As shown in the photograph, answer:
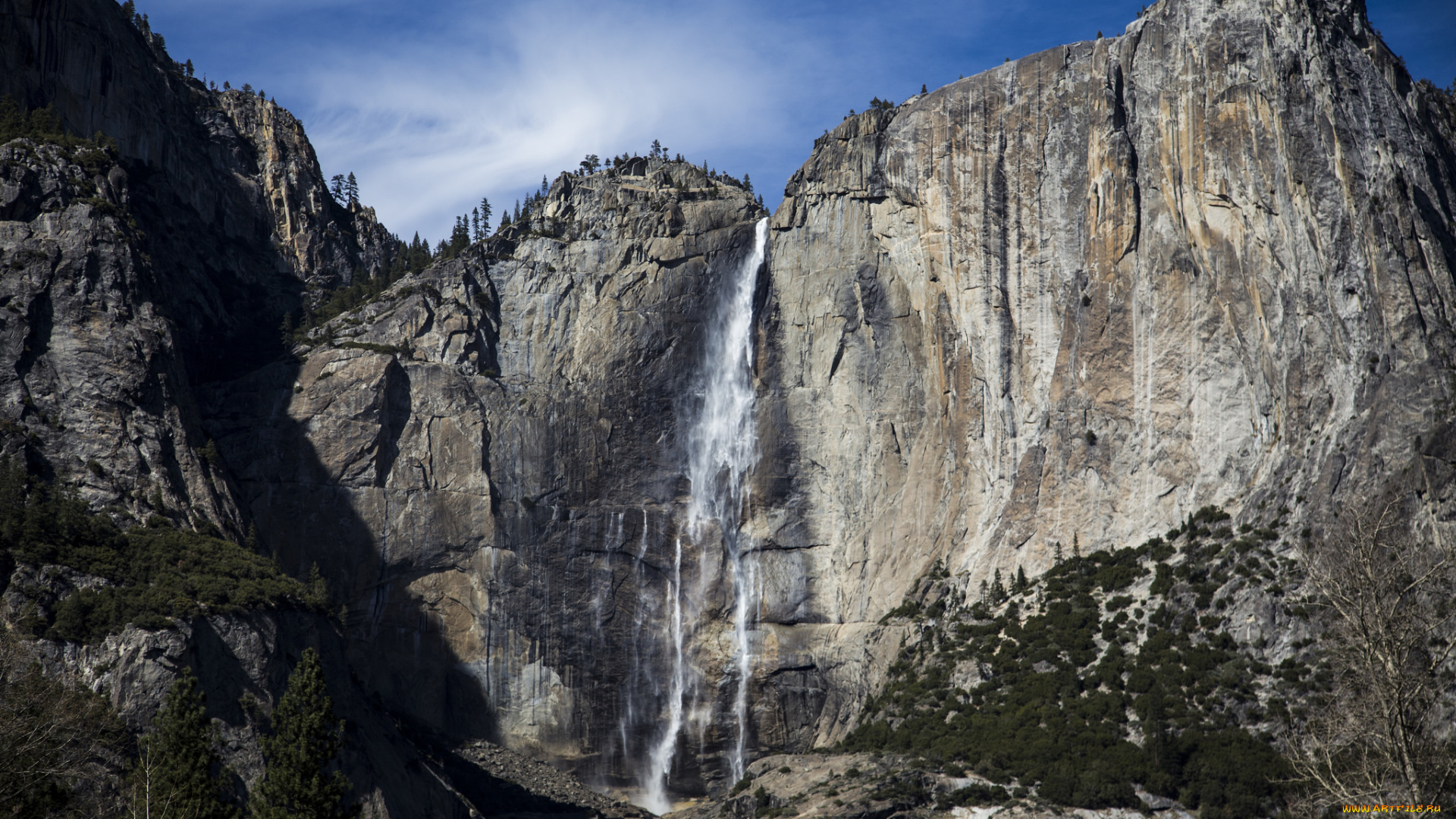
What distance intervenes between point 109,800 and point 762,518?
158ft

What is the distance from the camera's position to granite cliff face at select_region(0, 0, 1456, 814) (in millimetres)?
70000

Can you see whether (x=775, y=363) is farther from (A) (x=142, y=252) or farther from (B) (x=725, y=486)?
(A) (x=142, y=252)

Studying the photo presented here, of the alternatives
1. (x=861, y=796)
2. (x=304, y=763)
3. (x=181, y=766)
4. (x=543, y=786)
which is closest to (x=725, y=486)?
(x=543, y=786)

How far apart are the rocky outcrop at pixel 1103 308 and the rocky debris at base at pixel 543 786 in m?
11.6

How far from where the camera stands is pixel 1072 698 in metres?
66.3

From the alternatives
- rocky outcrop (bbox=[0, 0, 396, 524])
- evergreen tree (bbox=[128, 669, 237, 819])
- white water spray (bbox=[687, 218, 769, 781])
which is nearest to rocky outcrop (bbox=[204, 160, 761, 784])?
white water spray (bbox=[687, 218, 769, 781])

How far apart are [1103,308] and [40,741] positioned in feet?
201

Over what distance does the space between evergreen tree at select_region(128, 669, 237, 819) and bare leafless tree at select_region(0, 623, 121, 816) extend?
2.05 m

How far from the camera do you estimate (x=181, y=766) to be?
44375 mm

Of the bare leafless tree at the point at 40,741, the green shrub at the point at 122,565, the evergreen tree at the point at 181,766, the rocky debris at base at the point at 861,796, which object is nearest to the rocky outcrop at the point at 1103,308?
the rocky debris at base at the point at 861,796

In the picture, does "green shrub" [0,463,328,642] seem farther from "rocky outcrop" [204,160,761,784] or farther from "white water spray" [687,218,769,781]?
"white water spray" [687,218,769,781]

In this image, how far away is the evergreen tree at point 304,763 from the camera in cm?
4694

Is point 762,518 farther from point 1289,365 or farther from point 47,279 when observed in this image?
point 47,279

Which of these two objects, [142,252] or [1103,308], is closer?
[1103,308]
